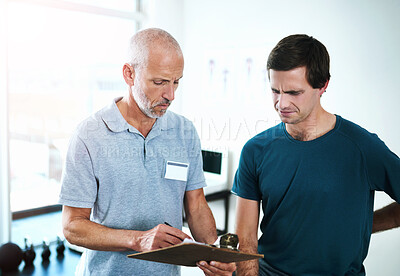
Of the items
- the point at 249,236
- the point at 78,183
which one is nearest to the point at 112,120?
the point at 78,183

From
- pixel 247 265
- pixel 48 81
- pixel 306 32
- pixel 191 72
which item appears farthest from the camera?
pixel 191 72

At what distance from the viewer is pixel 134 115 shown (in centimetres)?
156

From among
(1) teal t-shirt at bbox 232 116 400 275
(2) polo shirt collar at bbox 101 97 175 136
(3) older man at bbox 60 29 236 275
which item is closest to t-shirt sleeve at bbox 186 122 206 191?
(3) older man at bbox 60 29 236 275

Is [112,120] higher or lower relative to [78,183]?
higher

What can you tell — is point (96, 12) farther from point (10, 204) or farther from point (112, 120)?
point (112, 120)

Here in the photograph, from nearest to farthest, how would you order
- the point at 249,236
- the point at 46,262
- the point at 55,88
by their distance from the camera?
the point at 249,236 < the point at 46,262 < the point at 55,88

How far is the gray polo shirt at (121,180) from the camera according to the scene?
1425mm

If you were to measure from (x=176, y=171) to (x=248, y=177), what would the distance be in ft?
1.09

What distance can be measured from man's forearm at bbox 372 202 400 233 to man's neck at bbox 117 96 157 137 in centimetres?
111

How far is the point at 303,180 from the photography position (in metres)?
1.54

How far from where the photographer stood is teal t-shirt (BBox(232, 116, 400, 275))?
1516mm

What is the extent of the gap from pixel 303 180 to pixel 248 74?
2.62 meters

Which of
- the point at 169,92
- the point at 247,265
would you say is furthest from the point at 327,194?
the point at 169,92

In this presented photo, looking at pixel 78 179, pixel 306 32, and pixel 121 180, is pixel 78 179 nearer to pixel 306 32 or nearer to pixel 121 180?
pixel 121 180
